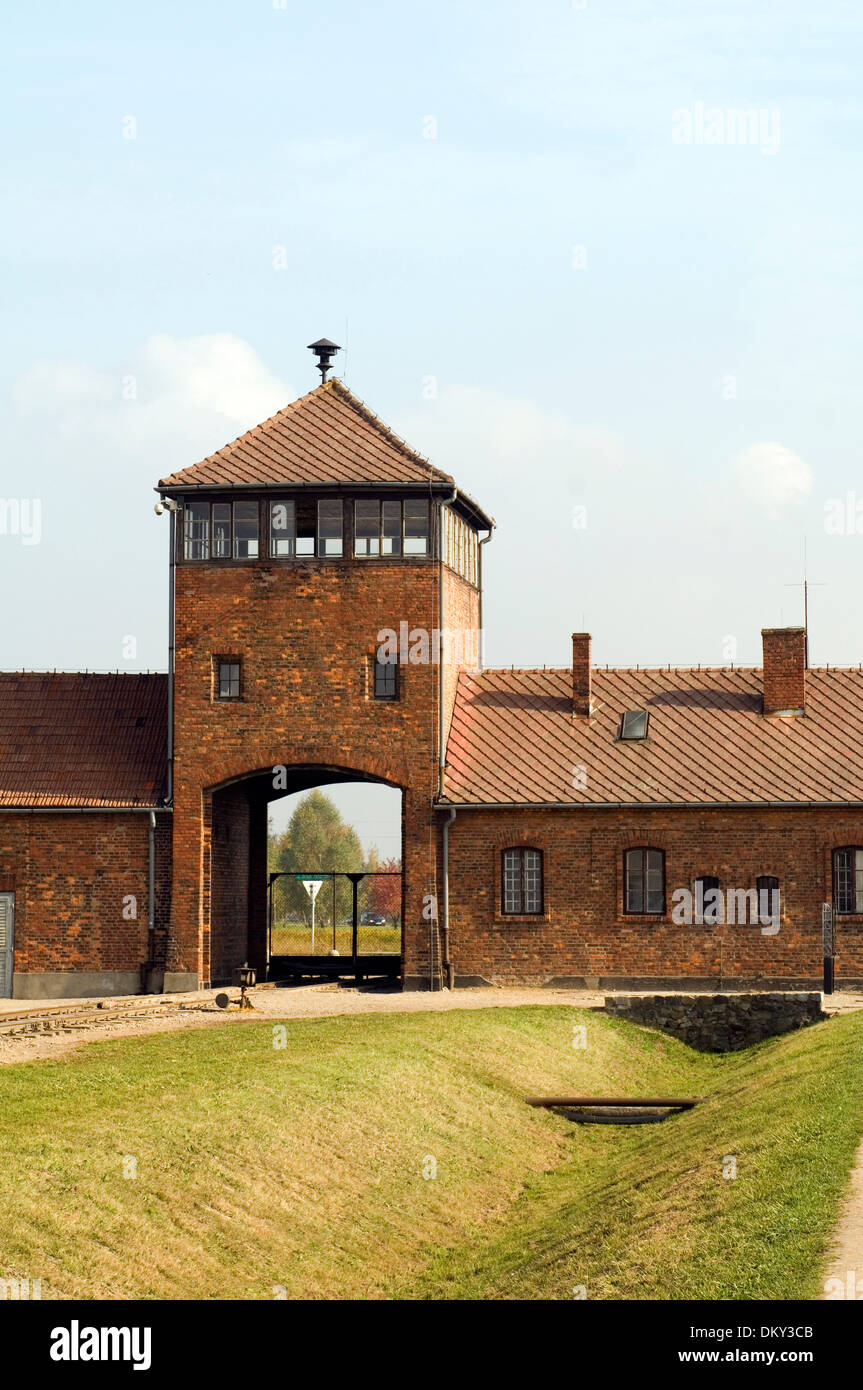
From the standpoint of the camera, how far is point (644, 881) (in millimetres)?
32312

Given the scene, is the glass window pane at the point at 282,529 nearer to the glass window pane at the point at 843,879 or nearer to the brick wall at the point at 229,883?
the brick wall at the point at 229,883

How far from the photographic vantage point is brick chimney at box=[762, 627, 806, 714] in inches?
1363

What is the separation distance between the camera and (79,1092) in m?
18.8

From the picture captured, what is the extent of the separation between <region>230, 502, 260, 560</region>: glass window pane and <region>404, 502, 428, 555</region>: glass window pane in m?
2.80

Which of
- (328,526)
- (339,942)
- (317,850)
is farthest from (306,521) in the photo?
(317,850)

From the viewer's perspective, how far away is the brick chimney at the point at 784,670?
34625 mm

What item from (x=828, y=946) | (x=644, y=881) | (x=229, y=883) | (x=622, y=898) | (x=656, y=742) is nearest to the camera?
(x=828, y=946)

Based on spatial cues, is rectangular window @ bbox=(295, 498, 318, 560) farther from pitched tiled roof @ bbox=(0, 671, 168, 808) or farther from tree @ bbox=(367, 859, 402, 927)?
tree @ bbox=(367, 859, 402, 927)

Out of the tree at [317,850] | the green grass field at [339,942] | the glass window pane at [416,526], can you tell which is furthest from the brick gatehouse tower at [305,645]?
the tree at [317,850]

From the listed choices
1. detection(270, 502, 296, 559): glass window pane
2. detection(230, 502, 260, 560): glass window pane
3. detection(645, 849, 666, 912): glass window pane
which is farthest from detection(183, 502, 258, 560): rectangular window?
detection(645, 849, 666, 912): glass window pane

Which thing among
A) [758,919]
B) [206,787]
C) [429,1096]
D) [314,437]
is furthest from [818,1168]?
[314,437]

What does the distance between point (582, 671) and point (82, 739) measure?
32.4ft

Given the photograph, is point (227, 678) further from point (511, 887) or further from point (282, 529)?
point (511, 887)

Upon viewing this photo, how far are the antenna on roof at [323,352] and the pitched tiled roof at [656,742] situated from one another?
678 cm
